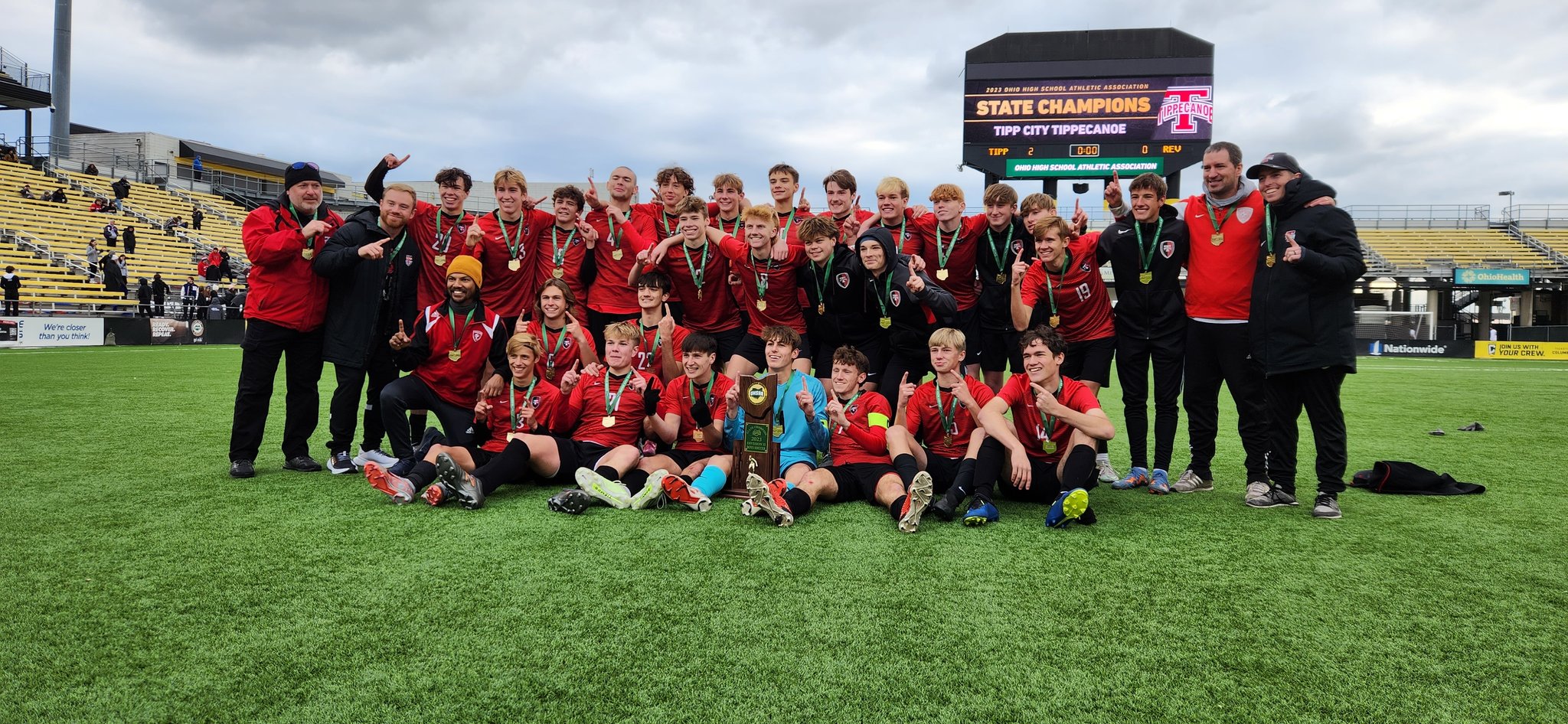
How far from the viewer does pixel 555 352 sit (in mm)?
5133

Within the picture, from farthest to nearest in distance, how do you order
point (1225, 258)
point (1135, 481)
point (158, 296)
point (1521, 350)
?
point (1521, 350) → point (158, 296) → point (1135, 481) → point (1225, 258)

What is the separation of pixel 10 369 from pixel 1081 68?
821 inches

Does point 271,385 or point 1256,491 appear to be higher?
point 271,385

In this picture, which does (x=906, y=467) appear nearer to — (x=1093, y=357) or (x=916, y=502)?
(x=916, y=502)

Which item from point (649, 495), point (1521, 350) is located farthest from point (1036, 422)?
point (1521, 350)

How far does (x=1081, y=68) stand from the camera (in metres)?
19.9

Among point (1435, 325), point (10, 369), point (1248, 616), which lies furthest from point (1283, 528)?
point (1435, 325)

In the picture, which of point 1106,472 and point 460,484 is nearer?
point 460,484

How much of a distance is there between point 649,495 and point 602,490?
0.78ft

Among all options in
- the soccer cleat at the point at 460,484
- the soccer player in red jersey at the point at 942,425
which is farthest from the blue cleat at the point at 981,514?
the soccer cleat at the point at 460,484

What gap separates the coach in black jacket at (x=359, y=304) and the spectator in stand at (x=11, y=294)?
769 inches

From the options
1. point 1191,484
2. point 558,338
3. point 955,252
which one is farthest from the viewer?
point 955,252

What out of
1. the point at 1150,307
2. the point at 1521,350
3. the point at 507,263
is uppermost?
the point at 1521,350

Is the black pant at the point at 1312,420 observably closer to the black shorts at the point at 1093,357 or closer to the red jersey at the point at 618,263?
the black shorts at the point at 1093,357
